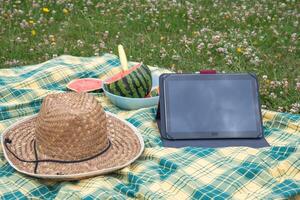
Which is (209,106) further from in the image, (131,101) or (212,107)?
(131,101)

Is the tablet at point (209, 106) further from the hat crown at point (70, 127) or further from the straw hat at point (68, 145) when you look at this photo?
the hat crown at point (70, 127)

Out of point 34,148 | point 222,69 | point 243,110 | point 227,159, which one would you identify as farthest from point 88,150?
point 222,69

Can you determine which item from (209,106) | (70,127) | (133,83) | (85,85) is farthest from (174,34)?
(70,127)

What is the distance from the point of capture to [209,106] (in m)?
4.06

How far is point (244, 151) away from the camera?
149 inches

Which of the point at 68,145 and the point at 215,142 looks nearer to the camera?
the point at 68,145

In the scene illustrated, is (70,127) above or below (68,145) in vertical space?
above

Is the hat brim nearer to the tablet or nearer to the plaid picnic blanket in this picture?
the plaid picnic blanket

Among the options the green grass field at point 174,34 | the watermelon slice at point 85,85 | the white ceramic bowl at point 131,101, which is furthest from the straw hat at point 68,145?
the green grass field at point 174,34

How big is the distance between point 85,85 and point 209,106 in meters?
1.14

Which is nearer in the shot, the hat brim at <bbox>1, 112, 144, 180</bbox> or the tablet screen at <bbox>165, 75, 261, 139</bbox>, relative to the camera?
the hat brim at <bbox>1, 112, 144, 180</bbox>

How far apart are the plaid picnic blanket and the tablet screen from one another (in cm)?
18

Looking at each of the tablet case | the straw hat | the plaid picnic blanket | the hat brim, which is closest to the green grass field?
the tablet case

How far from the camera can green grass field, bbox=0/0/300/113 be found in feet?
20.5
